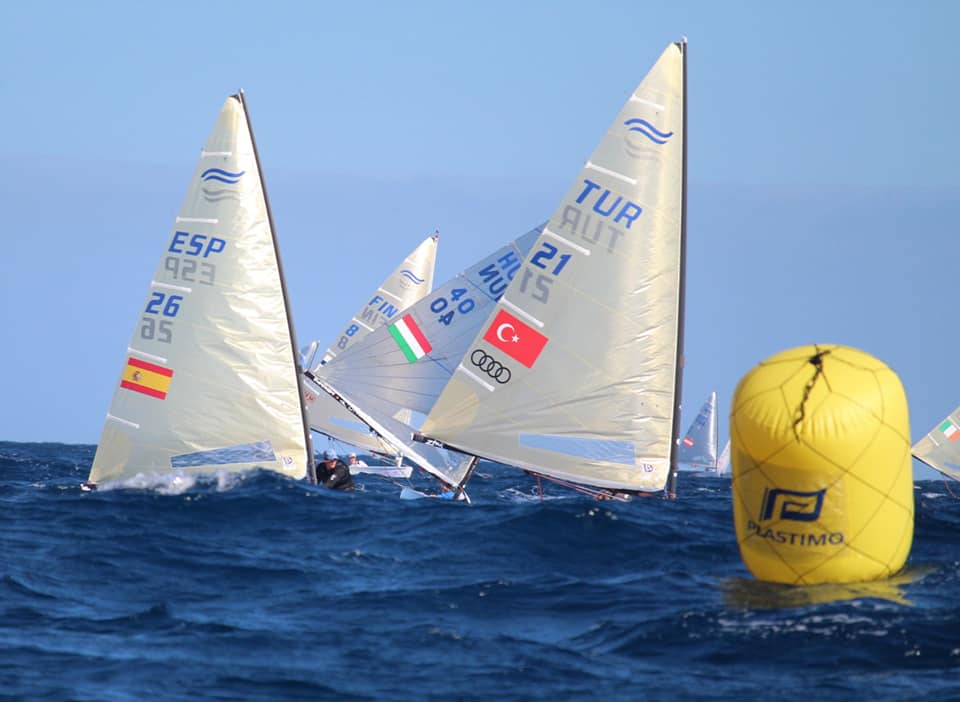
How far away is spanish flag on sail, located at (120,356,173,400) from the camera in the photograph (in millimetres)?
19719

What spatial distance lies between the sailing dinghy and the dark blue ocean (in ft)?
40.5

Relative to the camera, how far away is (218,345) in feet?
64.3

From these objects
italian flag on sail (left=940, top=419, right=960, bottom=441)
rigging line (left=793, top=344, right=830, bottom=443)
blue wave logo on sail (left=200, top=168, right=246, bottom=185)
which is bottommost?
rigging line (left=793, top=344, right=830, bottom=443)

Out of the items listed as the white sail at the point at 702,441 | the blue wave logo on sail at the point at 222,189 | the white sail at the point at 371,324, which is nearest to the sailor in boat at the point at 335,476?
the blue wave logo on sail at the point at 222,189

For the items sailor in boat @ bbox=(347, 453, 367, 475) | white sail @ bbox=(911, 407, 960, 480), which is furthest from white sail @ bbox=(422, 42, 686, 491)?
white sail @ bbox=(911, 407, 960, 480)

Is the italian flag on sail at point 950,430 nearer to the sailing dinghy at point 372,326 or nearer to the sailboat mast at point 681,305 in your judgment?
the sailing dinghy at point 372,326

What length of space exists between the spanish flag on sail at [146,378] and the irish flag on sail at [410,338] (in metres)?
5.34

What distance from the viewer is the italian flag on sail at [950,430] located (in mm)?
41156

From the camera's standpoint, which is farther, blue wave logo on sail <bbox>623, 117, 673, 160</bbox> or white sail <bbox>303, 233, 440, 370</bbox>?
white sail <bbox>303, 233, 440, 370</bbox>

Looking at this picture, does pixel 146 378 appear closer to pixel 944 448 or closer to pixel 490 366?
pixel 490 366

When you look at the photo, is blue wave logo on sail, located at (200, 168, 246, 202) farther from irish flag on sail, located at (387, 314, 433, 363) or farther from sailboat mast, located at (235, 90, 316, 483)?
irish flag on sail, located at (387, 314, 433, 363)

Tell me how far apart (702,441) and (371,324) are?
3339 cm

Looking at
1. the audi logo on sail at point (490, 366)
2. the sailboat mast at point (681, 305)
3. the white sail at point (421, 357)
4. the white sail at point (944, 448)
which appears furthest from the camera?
the white sail at point (944, 448)

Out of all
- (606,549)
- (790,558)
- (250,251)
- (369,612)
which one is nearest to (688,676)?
(790,558)
